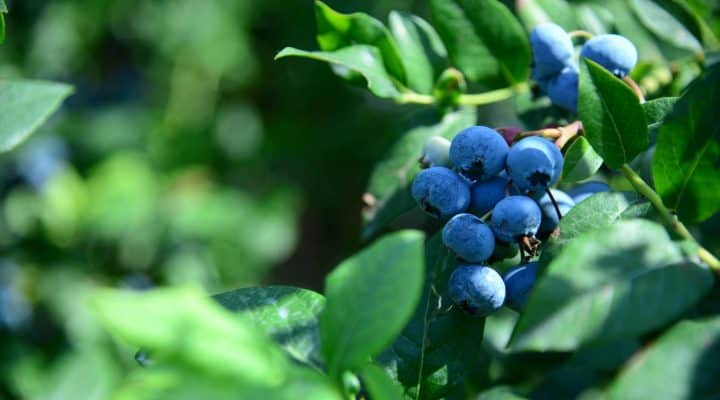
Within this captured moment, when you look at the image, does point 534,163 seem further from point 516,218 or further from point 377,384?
point 377,384

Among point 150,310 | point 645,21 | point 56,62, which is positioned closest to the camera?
point 150,310

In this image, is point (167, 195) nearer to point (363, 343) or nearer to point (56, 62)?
point (56, 62)

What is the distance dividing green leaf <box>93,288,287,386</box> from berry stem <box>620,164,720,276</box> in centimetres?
42

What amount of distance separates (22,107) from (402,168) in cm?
52

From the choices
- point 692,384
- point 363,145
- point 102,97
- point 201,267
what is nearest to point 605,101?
point 692,384

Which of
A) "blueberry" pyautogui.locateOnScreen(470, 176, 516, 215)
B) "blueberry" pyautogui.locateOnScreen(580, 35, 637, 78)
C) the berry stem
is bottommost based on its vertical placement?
"blueberry" pyautogui.locateOnScreen(470, 176, 516, 215)

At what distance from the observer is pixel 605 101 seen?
0.82m

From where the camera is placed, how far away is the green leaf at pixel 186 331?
18.7 inches

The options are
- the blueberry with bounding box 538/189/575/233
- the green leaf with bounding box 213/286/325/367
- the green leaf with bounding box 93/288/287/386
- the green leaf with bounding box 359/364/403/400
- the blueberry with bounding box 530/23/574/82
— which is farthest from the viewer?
the blueberry with bounding box 530/23/574/82

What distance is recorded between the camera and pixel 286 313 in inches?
29.2

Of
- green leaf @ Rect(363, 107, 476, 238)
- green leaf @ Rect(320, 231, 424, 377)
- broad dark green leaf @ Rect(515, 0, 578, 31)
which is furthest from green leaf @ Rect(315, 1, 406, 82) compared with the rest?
green leaf @ Rect(320, 231, 424, 377)

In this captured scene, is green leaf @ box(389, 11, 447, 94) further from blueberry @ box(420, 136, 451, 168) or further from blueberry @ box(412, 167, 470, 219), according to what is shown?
blueberry @ box(412, 167, 470, 219)

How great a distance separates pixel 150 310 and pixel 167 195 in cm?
243

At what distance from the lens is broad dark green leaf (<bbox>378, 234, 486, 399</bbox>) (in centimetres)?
89
